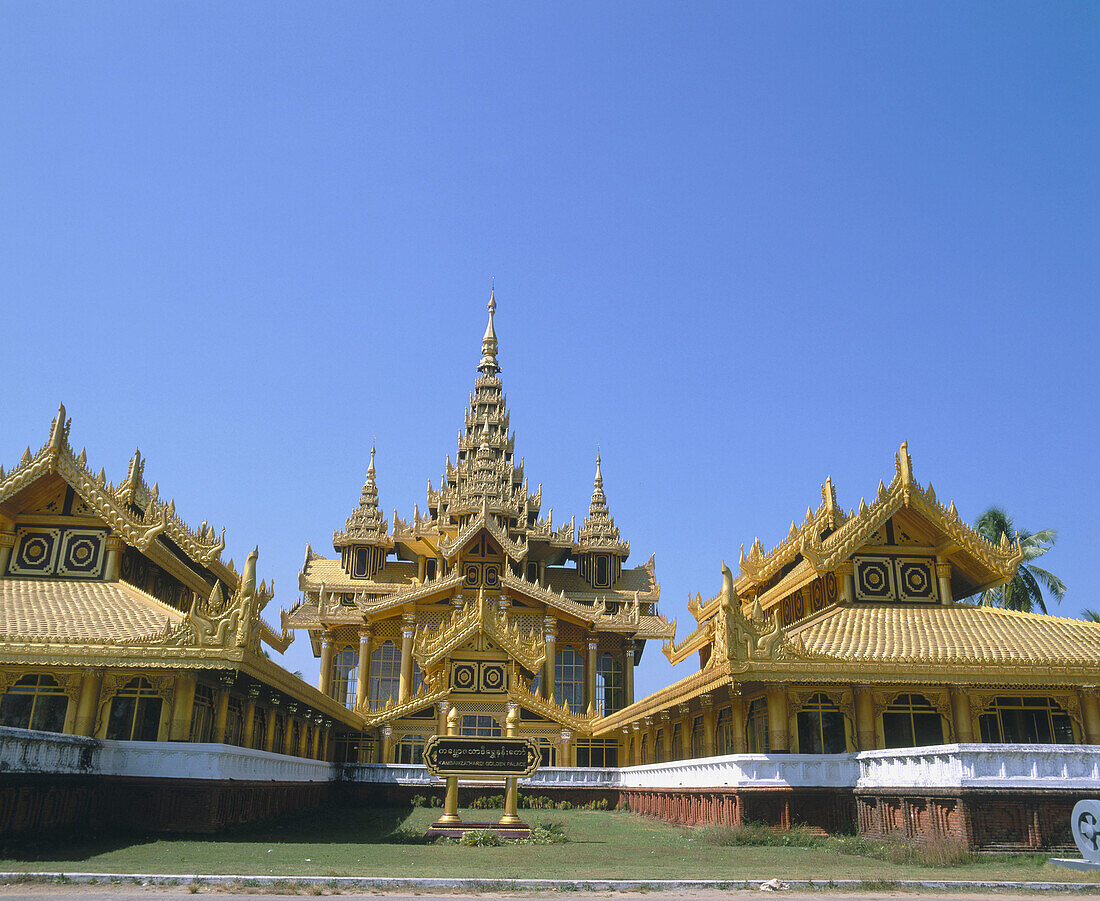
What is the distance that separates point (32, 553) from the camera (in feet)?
72.4

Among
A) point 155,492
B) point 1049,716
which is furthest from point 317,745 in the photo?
point 1049,716

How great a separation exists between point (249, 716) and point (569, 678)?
2324 centimetres

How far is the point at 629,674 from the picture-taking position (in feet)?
142

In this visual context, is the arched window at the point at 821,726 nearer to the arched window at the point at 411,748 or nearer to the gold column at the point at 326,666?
the arched window at the point at 411,748

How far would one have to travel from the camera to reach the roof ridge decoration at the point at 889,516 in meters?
21.8

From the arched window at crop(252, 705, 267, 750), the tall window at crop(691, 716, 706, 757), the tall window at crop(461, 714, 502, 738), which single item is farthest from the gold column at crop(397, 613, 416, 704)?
the tall window at crop(691, 716, 706, 757)

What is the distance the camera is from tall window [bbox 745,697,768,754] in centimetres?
2023

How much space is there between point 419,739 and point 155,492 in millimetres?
14006

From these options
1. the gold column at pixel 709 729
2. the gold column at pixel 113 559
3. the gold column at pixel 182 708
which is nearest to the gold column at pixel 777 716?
the gold column at pixel 709 729

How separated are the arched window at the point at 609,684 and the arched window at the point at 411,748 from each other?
10342 millimetres

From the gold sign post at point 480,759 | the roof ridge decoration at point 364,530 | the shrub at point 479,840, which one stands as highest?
the roof ridge decoration at point 364,530

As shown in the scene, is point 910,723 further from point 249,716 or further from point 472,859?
point 249,716

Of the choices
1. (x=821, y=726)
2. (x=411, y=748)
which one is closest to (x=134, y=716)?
(x=821, y=726)

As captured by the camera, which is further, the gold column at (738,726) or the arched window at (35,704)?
the gold column at (738,726)
